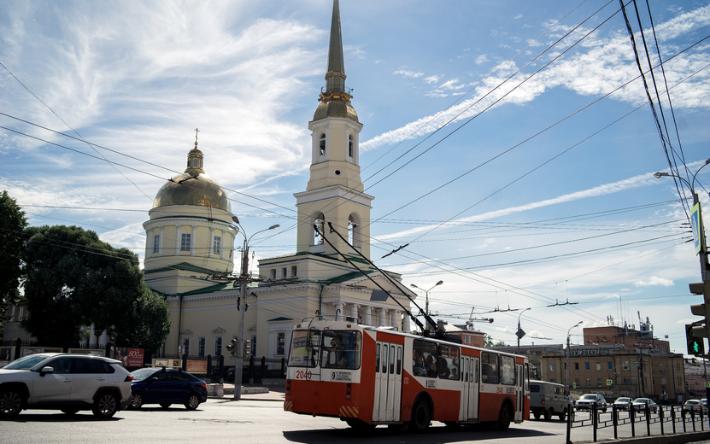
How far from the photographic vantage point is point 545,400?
3281cm

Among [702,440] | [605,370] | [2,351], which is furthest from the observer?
[605,370]

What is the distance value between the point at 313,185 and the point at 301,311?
35.5 feet

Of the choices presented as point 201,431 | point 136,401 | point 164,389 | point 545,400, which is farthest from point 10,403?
point 545,400

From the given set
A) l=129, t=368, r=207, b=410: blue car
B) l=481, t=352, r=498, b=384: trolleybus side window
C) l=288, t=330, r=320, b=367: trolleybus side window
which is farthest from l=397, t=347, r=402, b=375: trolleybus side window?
l=129, t=368, r=207, b=410: blue car

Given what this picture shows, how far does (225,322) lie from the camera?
60.7m

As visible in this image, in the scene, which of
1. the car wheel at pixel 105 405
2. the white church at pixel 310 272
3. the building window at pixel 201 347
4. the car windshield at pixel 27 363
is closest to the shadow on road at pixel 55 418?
the car wheel at pixel 105 405

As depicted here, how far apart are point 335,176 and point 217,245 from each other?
19.0 m

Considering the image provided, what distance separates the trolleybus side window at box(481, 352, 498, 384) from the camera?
868 inches

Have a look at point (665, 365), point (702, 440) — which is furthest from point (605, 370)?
point (702, 440)

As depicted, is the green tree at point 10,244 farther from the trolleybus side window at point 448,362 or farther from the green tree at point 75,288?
the trolleybus side window at point 448,362

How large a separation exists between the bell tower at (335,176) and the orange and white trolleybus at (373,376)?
35933 millimetres

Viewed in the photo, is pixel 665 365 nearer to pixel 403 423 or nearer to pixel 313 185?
pixel 313 185

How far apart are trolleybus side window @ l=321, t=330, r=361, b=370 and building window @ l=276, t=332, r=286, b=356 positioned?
127ft

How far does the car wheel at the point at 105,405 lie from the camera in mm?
16656
